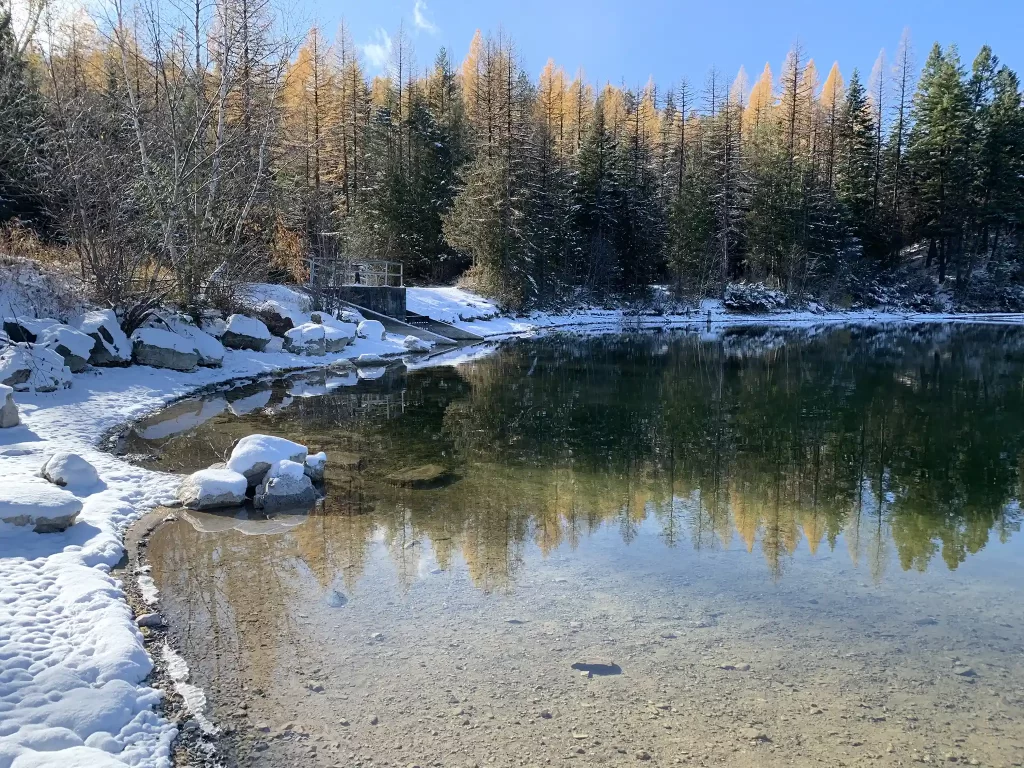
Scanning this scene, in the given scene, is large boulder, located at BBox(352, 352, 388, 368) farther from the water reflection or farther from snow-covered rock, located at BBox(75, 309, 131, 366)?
snow-covered rock, located at BBox(75, 309, 131, 366)

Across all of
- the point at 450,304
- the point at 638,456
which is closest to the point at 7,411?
the point at 638,456

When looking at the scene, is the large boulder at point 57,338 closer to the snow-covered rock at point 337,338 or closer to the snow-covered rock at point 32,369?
the snow-covered rock at point 32,369

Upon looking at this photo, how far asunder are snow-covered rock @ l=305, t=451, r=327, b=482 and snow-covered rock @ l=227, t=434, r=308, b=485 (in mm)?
104

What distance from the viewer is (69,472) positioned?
22.4 feet

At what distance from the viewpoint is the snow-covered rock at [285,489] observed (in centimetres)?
705

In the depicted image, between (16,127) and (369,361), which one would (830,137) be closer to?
(369,361)

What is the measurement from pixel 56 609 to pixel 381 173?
35794 millimetres

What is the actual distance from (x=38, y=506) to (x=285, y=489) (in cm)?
215

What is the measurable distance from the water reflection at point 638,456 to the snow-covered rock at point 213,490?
0.53 meters

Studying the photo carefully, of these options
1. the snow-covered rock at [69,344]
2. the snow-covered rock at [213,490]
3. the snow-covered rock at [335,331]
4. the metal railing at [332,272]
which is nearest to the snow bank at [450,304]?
the metal railing at [332,272]

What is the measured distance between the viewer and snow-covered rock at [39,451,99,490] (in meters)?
6.74

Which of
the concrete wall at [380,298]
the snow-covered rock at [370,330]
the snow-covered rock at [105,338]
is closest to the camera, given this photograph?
the snow-covered rock at [105,338]

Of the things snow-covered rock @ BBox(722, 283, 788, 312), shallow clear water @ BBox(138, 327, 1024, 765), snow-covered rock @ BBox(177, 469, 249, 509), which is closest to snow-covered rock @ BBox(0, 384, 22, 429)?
shallow clear water @ BBox(138, 327, 1024, 765)

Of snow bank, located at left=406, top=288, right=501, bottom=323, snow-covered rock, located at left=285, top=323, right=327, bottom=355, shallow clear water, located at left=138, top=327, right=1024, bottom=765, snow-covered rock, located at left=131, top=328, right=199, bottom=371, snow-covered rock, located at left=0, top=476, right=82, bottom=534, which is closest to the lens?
A: shallow clear water, located at left=138, top=327, right=1024, bottom=765
